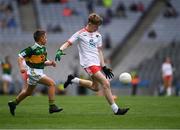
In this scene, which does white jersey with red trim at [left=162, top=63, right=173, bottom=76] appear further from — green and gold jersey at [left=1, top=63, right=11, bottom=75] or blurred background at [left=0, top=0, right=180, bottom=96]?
green and gold jersey at [left=1, top=63, right=11, bottom=75]

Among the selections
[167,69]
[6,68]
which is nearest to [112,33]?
[167,69]

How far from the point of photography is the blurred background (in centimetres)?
4241

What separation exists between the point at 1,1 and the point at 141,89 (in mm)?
11902

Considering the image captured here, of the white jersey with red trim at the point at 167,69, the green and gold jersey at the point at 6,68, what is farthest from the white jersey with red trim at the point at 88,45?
the green and gold jersey at the point at 6,68

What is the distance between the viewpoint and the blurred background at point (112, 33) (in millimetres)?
42406

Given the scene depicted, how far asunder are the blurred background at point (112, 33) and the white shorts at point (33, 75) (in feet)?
76.8

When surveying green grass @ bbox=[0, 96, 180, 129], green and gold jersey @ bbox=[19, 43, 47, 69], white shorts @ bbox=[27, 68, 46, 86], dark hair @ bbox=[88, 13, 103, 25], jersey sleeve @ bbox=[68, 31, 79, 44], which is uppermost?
dark hair @ bbox=[88, 13, 103, 25]

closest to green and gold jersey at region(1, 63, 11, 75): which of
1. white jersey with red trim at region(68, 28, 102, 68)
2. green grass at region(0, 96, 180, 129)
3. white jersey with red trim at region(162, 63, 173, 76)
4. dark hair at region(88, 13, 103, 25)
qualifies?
white jersey with red trim at region(162, 63, 173, 76)

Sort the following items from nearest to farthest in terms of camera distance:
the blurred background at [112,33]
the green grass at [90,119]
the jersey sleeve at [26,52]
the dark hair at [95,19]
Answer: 1. the green grass at [90,119]
2. the dark hair at [95,19]
3. the jersey sleeve at [26,52]
4. the blurred background at [112,33]

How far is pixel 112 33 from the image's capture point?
45.2 meters

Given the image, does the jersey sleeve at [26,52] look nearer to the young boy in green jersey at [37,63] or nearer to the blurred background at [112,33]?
the young boy in green jersey at [37,63]

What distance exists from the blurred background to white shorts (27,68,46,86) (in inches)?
922

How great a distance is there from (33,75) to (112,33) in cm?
2784

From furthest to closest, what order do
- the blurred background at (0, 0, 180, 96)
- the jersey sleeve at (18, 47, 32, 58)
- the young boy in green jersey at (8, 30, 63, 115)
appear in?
the blurred background at (0, 0, 180, 96), the young boy in green jersey at (8, 30, 63, 115), the jersey sleeve at (18, 47, 32, 58)
